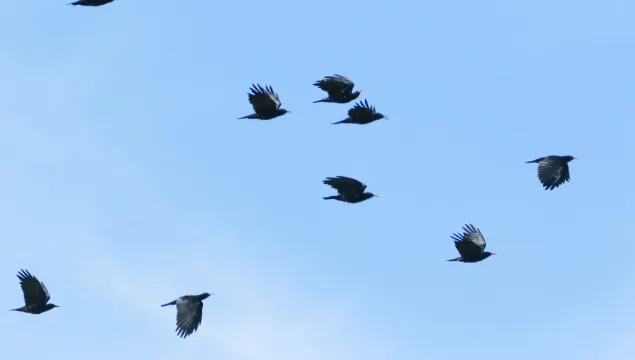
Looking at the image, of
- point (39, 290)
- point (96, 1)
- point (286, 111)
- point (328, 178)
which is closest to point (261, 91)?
point (286, 111)

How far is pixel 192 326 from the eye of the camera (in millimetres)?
40188

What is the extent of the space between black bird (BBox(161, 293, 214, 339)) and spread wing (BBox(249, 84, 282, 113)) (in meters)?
6.82

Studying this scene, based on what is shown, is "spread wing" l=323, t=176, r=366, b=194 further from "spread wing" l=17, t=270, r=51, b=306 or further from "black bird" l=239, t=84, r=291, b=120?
"spread wing" l=17, t=270, r=51, b=306

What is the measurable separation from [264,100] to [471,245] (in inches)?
337

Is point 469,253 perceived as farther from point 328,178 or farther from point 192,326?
point 192,326

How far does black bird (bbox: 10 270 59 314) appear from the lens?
4088 centimetres

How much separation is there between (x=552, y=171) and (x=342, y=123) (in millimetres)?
7333

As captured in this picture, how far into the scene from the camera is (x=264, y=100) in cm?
4262

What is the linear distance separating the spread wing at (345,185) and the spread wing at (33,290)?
9978mm

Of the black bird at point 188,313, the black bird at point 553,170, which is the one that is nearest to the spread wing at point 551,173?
the black bird at point 553,170

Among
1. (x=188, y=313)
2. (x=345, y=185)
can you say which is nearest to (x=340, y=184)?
(x=345, y=185)

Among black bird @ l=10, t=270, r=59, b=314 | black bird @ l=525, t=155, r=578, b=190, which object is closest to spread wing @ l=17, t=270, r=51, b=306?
black bird @ l=10, t=270, r=59, b=314

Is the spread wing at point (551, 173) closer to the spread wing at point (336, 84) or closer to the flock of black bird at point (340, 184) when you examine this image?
the flock of black bird at point (340, 184)

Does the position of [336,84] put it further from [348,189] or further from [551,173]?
[551,173]
